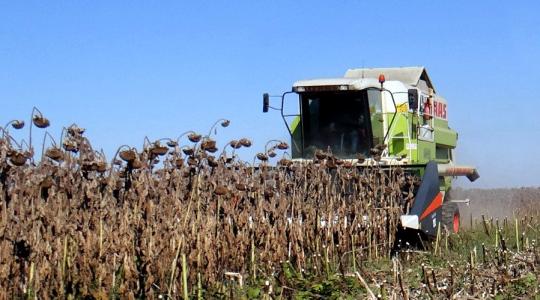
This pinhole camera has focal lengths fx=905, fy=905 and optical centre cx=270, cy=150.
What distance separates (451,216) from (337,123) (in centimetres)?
214

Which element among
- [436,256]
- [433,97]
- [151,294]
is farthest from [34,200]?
[433,97]

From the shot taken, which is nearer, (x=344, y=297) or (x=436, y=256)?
(x=344, y=297)

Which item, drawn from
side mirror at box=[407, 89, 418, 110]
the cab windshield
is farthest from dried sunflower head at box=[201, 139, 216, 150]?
the cab windshield

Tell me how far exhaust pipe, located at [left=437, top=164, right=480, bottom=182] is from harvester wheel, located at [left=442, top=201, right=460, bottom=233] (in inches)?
42.2

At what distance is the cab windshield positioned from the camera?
42.6ft

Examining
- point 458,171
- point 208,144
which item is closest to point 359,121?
point 458,171

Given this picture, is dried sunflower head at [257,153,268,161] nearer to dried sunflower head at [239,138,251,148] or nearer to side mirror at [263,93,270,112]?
dried sunflower head at [239,138,251,148]

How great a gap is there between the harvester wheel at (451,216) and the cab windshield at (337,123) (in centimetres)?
151

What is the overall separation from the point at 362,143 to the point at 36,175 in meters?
8.08

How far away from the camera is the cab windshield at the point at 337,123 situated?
12992 mm

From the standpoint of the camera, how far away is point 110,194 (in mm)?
5480

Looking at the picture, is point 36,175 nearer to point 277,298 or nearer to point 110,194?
point 110,194

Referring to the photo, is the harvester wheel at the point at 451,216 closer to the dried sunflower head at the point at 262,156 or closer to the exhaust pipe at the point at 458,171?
the exhaust pipe at the point at 458,171

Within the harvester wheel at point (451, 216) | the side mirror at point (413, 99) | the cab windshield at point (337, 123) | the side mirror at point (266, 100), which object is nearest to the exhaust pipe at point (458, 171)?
the harvester wheel at point (451, 216)
